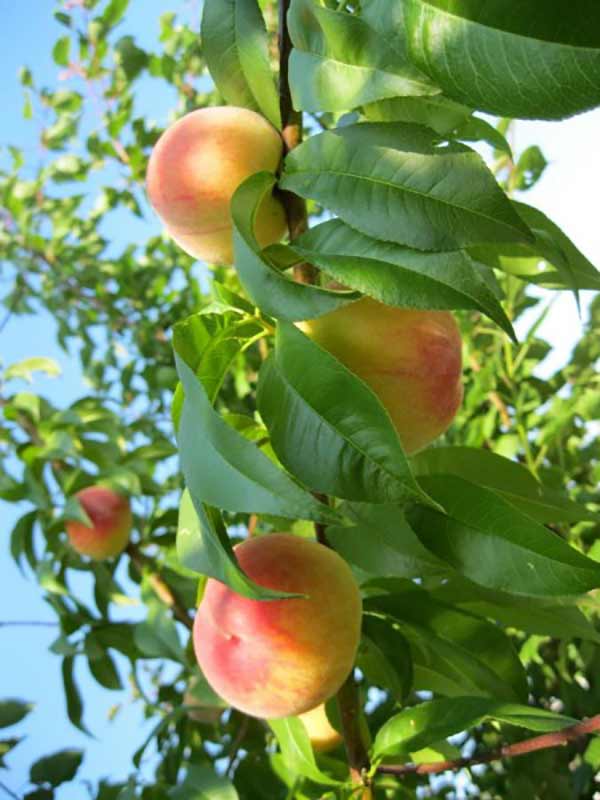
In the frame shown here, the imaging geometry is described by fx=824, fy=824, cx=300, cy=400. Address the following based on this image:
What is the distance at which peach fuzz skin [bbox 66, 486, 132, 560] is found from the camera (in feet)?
5.28

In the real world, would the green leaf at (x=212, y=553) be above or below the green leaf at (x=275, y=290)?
below

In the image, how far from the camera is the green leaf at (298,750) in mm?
Result: 859

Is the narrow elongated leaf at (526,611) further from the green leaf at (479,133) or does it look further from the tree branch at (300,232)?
the green leaf at (479,133)

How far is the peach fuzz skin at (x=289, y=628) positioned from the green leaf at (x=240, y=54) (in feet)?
1.31

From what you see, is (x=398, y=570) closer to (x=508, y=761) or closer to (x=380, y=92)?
(x=380, y=92)

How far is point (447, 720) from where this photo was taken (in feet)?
2.33

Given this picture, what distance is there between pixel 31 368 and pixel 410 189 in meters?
1.49

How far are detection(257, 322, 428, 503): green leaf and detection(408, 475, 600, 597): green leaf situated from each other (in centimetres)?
12

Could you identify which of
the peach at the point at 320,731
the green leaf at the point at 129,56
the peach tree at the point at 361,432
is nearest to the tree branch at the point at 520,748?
the peach tree at the point at 361,432

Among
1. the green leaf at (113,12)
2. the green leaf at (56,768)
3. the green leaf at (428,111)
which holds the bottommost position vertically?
the green leaf at (56,768)

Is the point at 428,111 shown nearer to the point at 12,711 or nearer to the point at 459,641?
the point at 459,641

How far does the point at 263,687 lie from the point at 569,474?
0.94 m

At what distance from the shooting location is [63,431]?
1.58 meters

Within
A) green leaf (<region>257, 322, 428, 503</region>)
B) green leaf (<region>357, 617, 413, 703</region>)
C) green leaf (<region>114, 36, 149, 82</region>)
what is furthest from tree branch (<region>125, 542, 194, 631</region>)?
green leaf (<region>114, 36, 149, 82</region>)
